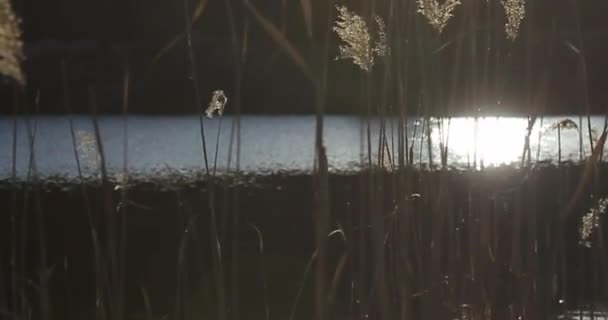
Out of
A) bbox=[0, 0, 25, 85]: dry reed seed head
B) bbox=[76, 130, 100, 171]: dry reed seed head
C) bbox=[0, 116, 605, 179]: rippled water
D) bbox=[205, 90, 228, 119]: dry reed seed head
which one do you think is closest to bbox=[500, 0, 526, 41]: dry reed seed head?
bbox=[205, 90, 228, 119]: dry reed seed head

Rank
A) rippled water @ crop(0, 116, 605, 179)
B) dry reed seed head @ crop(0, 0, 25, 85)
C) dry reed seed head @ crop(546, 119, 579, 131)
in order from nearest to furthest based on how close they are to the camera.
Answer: dry reed seed head @ crop(0, 0, 25, 85), dry reed seed head @ crop(546, 119, 579, 131), rippled water @ crop(0, 116, 605, 179)

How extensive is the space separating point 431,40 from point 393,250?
0.41m

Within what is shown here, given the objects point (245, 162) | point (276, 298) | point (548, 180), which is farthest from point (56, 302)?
point (245, 162)

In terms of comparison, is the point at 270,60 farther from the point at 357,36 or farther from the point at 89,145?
the point at 89,145

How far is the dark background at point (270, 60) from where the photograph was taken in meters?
1.94

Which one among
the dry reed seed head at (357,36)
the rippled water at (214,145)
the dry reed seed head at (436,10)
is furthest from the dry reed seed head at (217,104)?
the rippled water at (214,145)

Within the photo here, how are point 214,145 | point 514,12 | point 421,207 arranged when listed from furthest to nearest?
1. point 214,145
2. point 421,207
3. point 514,12

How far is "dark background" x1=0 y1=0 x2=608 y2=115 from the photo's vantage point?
76.2 inches

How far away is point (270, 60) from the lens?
173 centimetres

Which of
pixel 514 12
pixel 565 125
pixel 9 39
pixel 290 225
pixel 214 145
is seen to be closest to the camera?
pixel 9 39

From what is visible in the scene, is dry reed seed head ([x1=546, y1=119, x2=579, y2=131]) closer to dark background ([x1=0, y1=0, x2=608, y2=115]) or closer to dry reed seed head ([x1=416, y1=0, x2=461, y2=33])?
dark background ([x1=0, y1=0, x2=608, y2=115])

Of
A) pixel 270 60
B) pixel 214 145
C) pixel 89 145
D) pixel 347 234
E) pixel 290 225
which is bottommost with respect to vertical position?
pixel 290 225

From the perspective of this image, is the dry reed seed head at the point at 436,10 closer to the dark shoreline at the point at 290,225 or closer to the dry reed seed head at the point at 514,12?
the dry reed seed head at the point at 514,12

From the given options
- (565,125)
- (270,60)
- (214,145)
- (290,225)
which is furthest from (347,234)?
(214,145)
